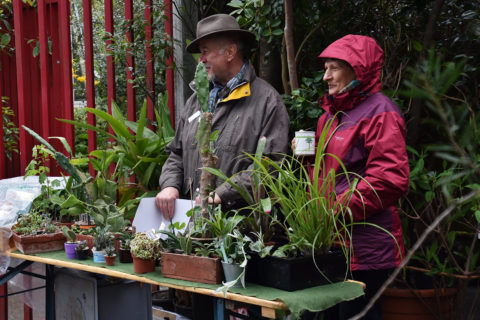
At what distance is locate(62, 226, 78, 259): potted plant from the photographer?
246 cm

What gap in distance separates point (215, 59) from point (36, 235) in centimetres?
129

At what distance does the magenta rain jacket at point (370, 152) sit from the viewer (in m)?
2.05

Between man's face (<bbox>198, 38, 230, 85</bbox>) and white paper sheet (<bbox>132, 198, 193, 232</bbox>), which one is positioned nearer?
white paper sheet (<bbox>132, 198, 193, 232</bbox>)

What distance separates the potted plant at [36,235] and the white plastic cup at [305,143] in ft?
4.54

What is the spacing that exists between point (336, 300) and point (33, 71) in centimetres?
409

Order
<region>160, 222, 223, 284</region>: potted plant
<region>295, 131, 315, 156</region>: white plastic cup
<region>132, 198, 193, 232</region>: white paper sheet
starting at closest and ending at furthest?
<region>160, 222, 223, 284</region>: potted plant → <region>295, 131, 315, 156</region>: white plastic cup → <region>132, 198, 193, 232</region>: white paper sheet

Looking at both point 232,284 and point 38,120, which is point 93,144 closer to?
point 38,120

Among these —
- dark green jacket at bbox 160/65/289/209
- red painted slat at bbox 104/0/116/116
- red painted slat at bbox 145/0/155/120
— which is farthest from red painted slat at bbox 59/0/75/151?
dark green jacket at bbox 160/65/289/209

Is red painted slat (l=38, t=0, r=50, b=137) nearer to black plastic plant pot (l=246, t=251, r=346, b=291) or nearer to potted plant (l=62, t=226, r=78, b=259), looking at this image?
potted plant (l=62, t=226, r=78, b=259)

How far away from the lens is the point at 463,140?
0.62 metres

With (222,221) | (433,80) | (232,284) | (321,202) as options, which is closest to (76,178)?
(222,221)

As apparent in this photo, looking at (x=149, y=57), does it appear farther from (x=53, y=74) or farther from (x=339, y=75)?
(x=339, y=75)

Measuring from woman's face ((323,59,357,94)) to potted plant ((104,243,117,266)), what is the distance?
1.18 m

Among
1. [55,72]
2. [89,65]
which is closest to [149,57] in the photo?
[89,65]
